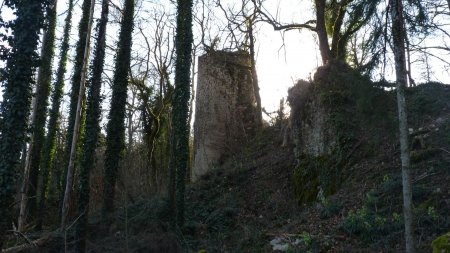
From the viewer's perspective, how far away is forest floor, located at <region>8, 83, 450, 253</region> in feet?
33.1

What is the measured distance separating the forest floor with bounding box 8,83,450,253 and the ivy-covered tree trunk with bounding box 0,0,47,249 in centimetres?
351

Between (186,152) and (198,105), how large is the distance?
7.37 m

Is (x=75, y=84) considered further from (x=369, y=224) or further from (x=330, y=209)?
(x=369, y=224)

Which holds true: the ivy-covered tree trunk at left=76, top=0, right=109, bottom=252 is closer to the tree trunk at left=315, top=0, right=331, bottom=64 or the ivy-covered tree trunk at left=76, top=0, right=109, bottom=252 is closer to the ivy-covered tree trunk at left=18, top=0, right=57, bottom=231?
the ivy-covered tree trunk at left=18, top=0, right=57, bottom=231

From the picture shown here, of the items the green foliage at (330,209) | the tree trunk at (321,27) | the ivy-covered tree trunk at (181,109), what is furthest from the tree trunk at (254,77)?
the green foliage at (330,209)

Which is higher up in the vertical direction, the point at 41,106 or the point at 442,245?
the point at 41,106

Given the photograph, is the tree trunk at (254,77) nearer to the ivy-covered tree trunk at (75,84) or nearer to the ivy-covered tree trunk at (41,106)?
the ivy-covered tree trunk at (75,84)

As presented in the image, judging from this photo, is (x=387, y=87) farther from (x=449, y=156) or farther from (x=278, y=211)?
(x=278, y=211)

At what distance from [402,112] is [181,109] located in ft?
32.9

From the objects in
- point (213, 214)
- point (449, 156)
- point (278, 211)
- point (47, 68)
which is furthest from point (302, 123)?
point (47, 68)

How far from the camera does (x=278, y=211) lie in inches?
619

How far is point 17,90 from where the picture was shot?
11734 mm

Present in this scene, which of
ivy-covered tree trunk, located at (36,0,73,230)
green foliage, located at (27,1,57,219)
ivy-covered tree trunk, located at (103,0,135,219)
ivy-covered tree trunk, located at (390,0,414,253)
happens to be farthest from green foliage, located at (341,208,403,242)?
ivy-covered tree trunk, located at (36,0,73,230)

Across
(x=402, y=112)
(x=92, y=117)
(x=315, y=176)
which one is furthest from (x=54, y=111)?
(x=402, y=112)
